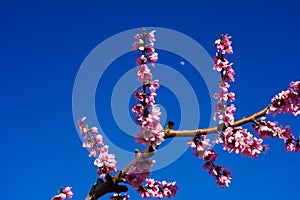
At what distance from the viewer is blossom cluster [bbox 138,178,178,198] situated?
22.6ft

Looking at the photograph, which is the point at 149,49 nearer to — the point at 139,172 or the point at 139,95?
the point at 139,95

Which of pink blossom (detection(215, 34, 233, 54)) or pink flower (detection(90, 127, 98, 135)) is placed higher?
pink blossom (detection(215, 34, 233, 54))

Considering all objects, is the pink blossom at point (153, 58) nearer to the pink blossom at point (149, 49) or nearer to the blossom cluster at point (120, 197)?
the pink blossom at point (149, 49)

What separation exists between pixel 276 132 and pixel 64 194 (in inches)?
158

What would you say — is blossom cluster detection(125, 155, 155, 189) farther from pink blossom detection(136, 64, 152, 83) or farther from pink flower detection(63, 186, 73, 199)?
pink blossom detection(136, 64, 152, 83)

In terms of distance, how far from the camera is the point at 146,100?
630 cm

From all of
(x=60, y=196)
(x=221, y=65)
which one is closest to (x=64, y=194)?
(x=60, y=196)

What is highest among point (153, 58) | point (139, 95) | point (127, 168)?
point (153, 58)

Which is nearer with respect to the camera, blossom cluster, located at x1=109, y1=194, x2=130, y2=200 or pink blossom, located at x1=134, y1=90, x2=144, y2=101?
pink blossom, located at x1=134, y1=90, x2=144, y2=101

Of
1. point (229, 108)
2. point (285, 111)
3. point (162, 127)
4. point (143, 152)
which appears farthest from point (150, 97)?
point (285, 111)

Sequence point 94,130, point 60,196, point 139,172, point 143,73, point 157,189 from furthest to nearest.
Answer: point 157,189, point 139,172, point 60,196, point 143,73, point 94,130

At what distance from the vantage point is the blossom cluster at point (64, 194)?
21.4 feet

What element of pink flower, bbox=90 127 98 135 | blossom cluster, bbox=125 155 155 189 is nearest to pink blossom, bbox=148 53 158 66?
pink flower, bbox=90 127 98 135

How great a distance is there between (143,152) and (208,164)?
133 centimetres
